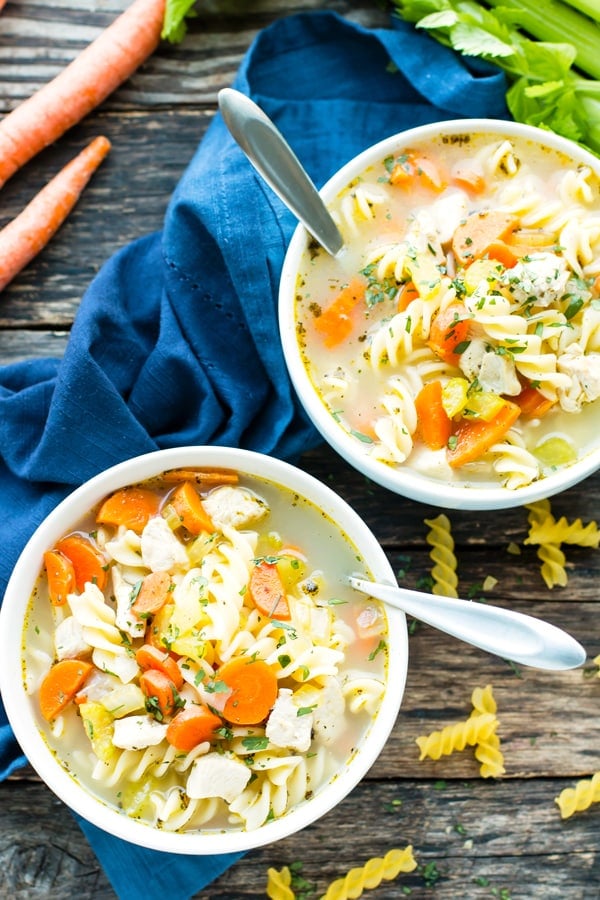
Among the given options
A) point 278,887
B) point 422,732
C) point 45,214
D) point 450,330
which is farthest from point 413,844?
point 45,214

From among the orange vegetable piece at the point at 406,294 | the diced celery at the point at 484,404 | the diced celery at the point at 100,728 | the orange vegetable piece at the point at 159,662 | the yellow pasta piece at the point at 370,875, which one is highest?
the orange vegetable piece at the point at 406,294

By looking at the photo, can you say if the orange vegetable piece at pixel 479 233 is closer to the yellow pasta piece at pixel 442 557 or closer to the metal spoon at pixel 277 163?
the metal spoon at pixel 277 163

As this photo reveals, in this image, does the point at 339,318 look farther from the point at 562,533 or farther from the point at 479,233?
the point at 562,533

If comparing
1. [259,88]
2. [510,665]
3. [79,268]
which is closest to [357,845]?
[510,665]

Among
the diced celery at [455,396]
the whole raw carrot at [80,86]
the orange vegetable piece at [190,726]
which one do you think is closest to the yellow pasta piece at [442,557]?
the diced celery at [455,396]

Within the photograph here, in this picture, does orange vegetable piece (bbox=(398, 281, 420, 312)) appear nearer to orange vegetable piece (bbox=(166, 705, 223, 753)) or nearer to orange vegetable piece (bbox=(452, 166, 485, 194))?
orange vegetable piece (bbox=(452, 166, 485, 194))

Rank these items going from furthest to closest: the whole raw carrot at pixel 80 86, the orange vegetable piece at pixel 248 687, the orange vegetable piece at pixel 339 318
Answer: the whole raw carrot at pixel 80 86 < the orange vegetable piece at pixel 339 318 < the orange vegetable piece at pixel 248 687

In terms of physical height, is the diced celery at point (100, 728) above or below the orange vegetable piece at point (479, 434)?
below
